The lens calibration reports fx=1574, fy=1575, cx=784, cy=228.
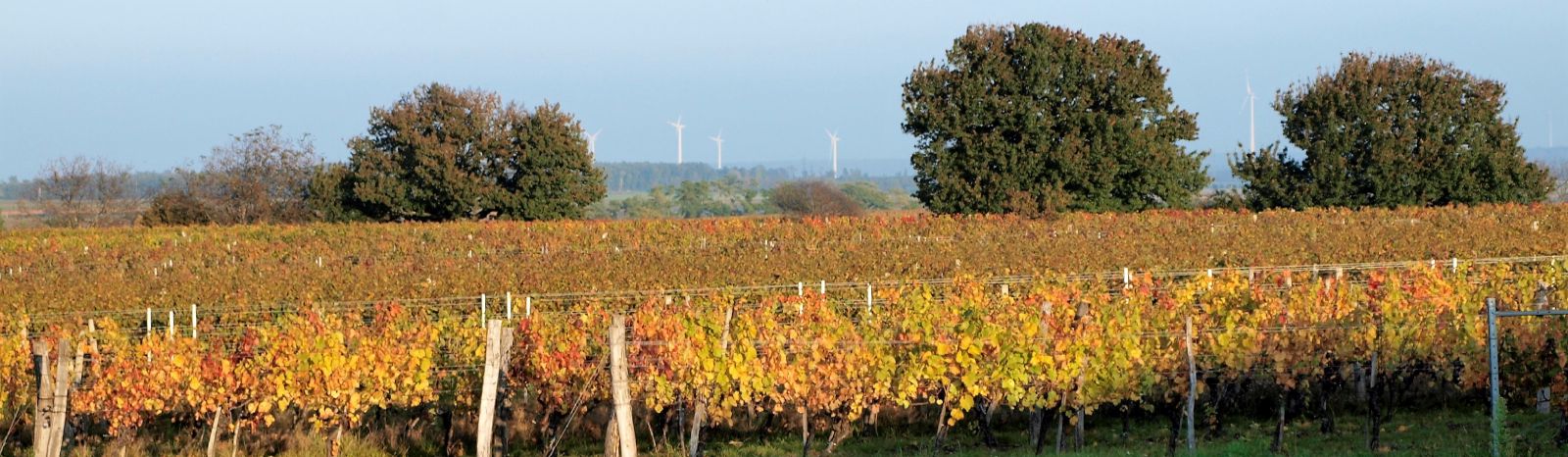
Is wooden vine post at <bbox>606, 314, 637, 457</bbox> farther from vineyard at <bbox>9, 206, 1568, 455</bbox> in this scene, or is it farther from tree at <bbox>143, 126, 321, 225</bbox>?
tree at <bbox>143, 126, 321, 225</bbox>

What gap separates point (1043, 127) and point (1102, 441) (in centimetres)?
3792

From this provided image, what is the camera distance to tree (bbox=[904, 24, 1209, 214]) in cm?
4997

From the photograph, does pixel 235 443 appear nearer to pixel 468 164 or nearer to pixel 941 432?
pixel 941 432

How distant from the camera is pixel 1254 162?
51.5 meters

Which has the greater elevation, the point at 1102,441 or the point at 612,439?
the point at 612,439

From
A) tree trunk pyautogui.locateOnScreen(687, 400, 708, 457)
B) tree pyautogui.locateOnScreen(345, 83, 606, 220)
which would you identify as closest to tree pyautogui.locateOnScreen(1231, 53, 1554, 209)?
tree pyautogui.locateOnScreen(345, 83, 606, 220)

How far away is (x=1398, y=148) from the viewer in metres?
50.2

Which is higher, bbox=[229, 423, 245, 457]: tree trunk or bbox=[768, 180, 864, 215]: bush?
bbox=[768, 180, 864, 215]: bush

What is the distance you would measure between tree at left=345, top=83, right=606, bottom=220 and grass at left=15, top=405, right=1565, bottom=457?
128 ft

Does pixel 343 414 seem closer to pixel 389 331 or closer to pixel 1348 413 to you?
pixel 389 331

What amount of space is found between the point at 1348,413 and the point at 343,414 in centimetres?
880

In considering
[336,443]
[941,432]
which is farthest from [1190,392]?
[336,443]

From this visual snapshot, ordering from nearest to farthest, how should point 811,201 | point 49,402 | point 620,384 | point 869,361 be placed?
point 620,384
point 49,402
point 869,361
point 811,201

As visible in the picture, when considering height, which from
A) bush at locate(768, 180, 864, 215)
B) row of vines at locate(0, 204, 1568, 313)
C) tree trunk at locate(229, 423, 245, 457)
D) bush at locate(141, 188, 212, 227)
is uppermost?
bush at locate(768, 180, 864, 215)
